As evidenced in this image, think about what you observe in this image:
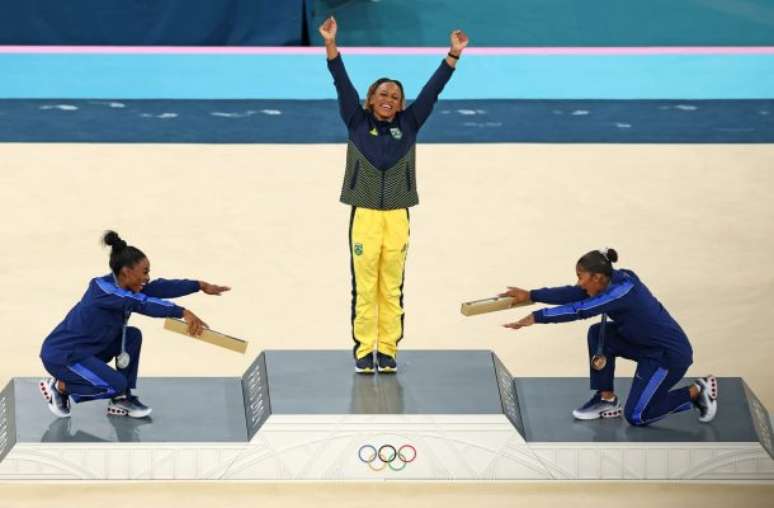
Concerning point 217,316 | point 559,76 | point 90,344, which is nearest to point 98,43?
point 559,76

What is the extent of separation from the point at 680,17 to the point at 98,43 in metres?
5.27

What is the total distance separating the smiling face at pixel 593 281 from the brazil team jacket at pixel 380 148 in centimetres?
97

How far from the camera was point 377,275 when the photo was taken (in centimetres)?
898

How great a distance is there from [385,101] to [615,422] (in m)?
2.02

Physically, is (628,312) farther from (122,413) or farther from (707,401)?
(122,413)

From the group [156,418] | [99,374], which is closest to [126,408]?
[156,418]

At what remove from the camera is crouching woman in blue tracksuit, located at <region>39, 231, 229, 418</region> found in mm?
8547

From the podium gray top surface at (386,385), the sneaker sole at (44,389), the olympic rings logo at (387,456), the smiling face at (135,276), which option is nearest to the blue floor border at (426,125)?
the podium gray top surface at (386,385)

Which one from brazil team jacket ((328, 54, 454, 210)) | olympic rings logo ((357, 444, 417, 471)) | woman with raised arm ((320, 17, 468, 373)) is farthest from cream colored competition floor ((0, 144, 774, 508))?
brazil team jacket ((328, 54, 454, 210))

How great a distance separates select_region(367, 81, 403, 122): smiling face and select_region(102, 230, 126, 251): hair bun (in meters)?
1.44

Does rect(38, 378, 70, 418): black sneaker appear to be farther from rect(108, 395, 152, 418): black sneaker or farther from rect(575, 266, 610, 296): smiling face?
rect(575, 266, 610, 296): smiling face

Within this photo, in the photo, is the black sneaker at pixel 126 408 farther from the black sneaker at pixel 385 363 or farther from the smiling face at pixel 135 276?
the black sneaker at pixel 385 363

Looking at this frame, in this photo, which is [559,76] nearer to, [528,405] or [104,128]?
[104,128]

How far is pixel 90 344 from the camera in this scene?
8719 millimetres
